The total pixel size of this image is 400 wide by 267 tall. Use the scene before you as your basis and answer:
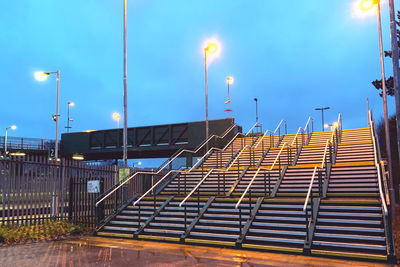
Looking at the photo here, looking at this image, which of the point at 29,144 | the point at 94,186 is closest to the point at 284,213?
the point at 94,186

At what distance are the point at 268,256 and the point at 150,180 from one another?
923cm

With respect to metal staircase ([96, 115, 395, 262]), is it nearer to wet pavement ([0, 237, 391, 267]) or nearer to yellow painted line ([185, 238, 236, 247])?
yellow painted line ([185, 238, 236, 247])

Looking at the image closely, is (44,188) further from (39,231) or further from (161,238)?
(161,238)

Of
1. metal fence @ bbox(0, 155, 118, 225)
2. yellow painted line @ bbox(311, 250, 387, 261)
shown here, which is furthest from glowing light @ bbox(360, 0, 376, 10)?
metal fence @ bbox(0, 155, 118, 225)

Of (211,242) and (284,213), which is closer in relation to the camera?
(211,242)

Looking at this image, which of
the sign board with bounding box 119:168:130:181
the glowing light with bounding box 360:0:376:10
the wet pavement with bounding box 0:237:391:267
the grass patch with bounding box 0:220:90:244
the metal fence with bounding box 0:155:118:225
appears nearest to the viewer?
the wet pavement with bounding box 0:237:391:267

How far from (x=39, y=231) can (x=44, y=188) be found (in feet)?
6.45

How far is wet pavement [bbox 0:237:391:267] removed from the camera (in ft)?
25.7

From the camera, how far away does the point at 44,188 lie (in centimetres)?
1312

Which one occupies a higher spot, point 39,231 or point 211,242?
point 39,231

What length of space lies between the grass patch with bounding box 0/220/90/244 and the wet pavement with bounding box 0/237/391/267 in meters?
0.69

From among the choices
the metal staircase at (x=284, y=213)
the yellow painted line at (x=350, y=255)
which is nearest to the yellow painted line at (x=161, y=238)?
the metal staircase at (x=284, y=213)

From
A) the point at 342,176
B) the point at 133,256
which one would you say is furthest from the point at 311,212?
the point at 133,256

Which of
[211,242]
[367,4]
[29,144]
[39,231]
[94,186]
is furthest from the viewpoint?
[29,144]
